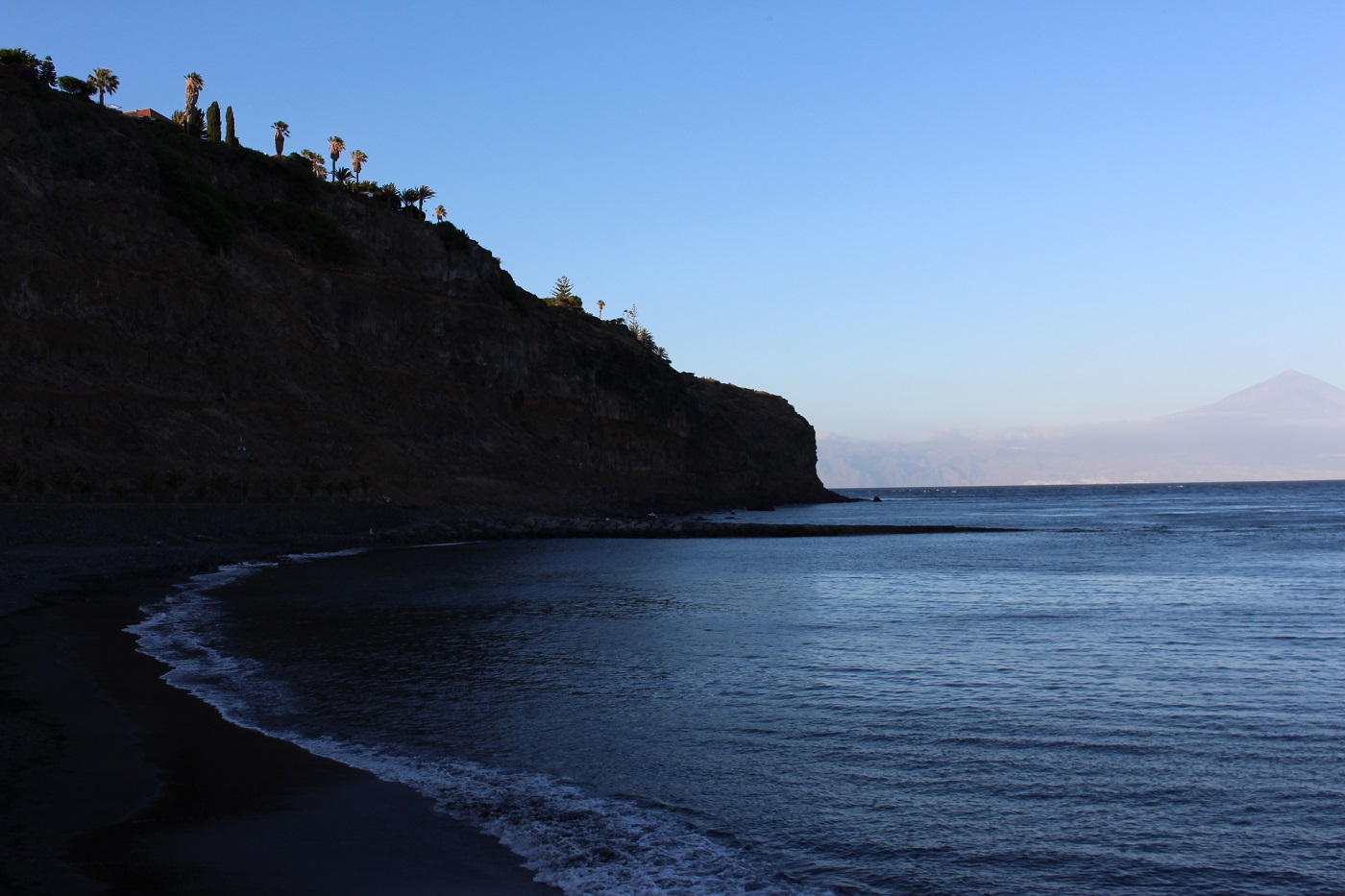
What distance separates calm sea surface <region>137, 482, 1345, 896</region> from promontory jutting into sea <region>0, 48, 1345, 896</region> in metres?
0.08

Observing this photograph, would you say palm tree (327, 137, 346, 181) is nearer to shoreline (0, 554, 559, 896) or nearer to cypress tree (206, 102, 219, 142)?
cypress tree (206, 102, 219, 142)

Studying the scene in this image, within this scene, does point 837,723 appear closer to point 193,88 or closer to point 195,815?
point 195,815

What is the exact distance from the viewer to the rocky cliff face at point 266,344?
5984 cm

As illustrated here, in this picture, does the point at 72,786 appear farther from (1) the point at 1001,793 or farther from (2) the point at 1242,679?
(2) the point at 1242,679

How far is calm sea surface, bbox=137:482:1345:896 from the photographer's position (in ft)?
27.8

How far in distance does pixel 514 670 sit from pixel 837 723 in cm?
681

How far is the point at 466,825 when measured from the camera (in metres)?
9.38

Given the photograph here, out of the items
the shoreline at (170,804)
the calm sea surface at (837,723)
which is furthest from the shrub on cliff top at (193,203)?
the shoreline at (170,804)

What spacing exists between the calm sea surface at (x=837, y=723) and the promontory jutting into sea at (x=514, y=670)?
0.25 feet

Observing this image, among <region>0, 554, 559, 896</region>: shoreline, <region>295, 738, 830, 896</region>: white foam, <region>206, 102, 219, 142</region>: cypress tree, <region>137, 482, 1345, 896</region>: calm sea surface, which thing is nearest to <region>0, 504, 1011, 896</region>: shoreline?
<region>0, 554, 559, 896</region>: shoreline

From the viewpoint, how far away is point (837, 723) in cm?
1330

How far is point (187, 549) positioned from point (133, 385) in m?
24.0

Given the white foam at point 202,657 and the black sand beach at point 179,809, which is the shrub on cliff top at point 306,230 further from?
the black sand beach at point 179,809

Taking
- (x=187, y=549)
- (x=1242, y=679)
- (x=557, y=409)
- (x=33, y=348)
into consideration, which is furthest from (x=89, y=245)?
(x=1242, y=679)
